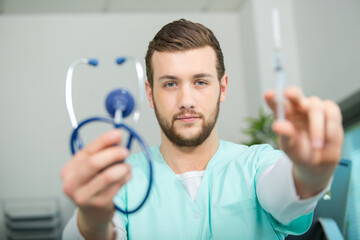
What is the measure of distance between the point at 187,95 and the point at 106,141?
433 millimetres

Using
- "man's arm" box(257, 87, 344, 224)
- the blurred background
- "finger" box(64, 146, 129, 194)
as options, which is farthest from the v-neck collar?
the blurred background

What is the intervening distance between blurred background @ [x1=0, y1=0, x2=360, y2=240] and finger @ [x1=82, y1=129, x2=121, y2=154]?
112 inches

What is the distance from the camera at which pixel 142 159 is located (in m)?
1.09

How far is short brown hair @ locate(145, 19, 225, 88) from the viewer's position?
100cm

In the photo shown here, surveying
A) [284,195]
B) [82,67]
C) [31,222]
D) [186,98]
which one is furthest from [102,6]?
[284,195]

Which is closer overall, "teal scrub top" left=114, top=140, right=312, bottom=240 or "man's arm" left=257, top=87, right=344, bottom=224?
"man's arm" left=257, top=87, right=344, bottom=224

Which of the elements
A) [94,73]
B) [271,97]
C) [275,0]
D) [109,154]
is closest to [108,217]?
[109,154]

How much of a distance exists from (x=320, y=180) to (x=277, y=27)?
0.24 meters

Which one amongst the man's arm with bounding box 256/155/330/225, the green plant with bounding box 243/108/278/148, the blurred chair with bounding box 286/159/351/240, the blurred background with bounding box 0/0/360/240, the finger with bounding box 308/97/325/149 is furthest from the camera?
the blurred background with bounding box 0/0/360/240

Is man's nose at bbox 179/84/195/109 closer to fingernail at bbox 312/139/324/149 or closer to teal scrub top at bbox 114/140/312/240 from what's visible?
teal scrub top at bbox 114/140/312/240

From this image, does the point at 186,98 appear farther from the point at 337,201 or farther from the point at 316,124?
the point at 337,201

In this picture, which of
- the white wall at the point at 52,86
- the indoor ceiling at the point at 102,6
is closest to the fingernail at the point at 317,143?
the white wall at the point at 52,86

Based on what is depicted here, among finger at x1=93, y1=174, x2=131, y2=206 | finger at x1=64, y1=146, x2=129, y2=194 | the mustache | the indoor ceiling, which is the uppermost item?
the indoor ceiling

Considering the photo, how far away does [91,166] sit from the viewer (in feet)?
1.74
